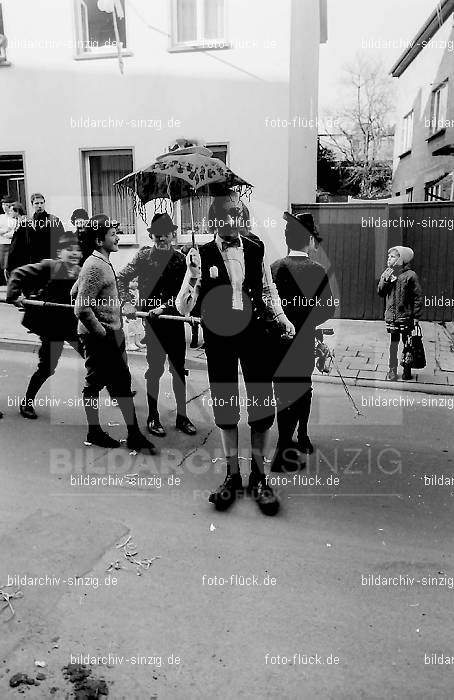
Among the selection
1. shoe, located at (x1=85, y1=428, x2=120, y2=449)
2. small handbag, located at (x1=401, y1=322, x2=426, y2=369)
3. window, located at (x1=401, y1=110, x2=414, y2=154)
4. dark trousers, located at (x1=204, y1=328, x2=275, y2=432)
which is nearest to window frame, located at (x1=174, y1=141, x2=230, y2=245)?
small handbag, located at (x1=401, y1=322, x2=426, y2=369)

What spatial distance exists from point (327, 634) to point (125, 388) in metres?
2.77

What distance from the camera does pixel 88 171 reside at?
40.8 feet

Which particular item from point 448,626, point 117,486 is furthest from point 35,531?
point 448,626

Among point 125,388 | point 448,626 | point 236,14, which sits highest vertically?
point 236,14

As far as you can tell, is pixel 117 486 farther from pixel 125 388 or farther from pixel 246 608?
pixel 246 608

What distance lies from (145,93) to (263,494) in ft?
32.3

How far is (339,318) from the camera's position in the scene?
11383 mm

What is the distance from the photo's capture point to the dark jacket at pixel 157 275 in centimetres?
517

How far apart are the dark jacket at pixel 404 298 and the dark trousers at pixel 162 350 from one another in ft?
9.39

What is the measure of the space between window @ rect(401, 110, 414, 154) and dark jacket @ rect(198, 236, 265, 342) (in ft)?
62.2

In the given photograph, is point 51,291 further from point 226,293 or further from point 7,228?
point 7,228

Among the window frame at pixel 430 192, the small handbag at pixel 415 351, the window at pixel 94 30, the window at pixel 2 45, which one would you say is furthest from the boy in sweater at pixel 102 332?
the window frame at pixel 430 192

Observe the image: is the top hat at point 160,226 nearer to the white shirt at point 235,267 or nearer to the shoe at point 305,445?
the white shirt at point 235,267

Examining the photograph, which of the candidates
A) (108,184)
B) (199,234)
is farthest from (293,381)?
(108,184)
